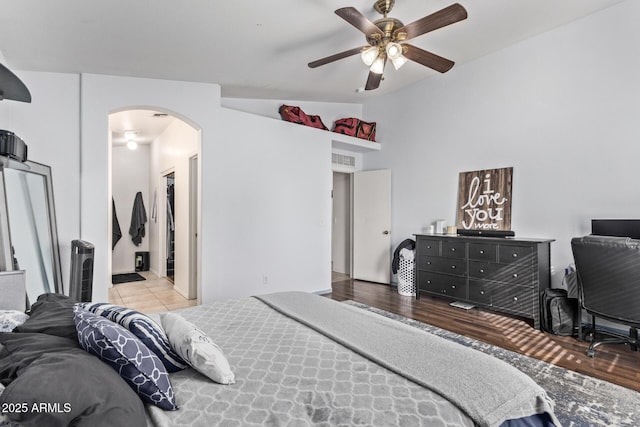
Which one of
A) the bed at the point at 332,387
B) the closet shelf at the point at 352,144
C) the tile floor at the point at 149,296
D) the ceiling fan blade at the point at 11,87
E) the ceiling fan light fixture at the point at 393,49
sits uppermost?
the ceiling fan light fixture at the point at 393,49

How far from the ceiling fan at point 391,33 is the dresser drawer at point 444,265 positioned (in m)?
2.31

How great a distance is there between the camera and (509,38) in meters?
3.82

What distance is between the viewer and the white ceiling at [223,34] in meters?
2.54

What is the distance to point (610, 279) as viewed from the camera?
8.55 ft

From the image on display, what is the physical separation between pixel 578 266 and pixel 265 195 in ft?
11.3

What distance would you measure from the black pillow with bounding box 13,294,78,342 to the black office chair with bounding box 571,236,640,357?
11.2 feet

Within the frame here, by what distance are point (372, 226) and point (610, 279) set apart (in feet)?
11.3

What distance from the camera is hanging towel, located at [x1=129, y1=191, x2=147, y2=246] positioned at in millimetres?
6969

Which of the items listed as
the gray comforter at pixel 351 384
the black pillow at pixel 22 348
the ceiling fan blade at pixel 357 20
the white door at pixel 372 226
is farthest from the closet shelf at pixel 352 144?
the black pillow at pixel 22 348

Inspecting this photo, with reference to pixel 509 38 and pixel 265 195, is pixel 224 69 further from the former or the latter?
pixel 509 38

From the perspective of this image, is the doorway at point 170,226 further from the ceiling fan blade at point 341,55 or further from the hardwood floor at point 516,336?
the ceiling fan blade at point 341,55

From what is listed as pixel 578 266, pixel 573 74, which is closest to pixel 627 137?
pixel 573 74

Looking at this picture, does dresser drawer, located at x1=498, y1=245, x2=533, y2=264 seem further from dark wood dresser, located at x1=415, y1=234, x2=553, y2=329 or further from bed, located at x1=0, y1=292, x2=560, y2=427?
bed, located at x1=0, y1=292, x2=560, y2=427

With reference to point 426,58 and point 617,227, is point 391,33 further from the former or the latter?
point 617,227
